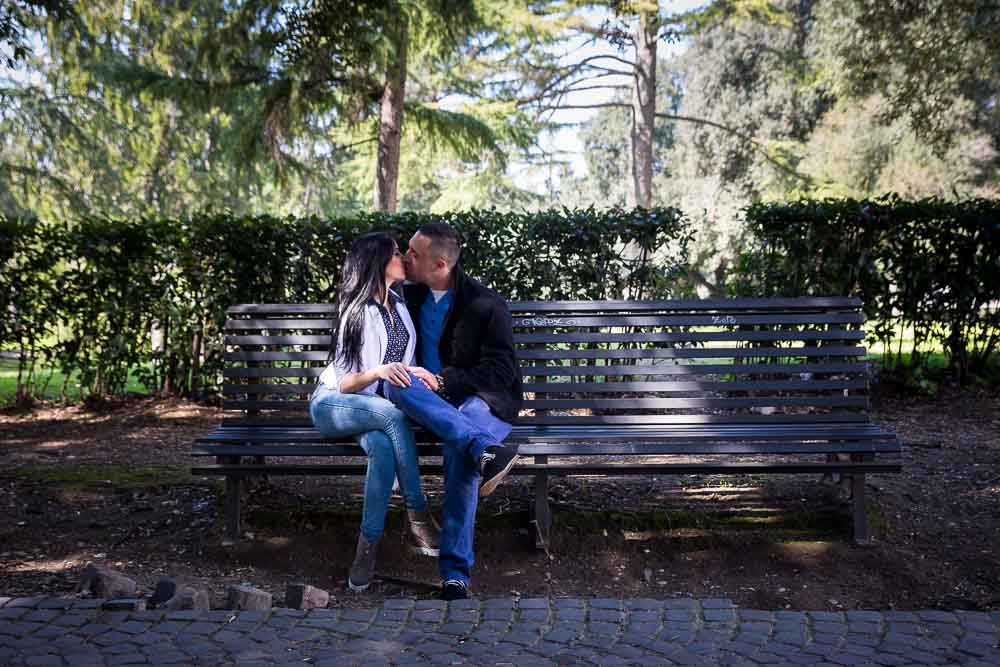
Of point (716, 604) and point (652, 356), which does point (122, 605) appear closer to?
point (716, 604)

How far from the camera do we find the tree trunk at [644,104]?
67.4 feet

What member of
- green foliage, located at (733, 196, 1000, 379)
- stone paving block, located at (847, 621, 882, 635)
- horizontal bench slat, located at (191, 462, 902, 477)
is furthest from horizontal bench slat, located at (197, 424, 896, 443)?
green foliage, located at (733, 196, 1000, 379)

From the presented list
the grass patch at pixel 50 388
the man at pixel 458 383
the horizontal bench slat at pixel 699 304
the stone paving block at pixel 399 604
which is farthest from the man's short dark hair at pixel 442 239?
the grass patch at pixel 50 388

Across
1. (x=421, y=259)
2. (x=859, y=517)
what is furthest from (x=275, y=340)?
(x=859, y=517)

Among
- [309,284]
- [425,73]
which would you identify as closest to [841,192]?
[425,73]

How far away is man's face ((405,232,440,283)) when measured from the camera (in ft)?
15.0

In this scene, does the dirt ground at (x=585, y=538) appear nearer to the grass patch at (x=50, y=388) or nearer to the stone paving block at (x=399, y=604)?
the stone paving block at (x=399, y=604)

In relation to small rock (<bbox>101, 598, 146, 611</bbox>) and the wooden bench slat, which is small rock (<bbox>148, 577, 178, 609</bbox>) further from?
the wooden bench slat

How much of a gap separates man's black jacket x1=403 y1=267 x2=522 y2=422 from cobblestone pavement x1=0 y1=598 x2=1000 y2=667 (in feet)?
3.64

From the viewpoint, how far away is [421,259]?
461 cm

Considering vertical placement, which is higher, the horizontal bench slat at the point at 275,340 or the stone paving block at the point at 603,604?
the horizontal bench slat at the point at 275,340

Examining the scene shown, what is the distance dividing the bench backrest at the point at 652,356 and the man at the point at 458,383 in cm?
57

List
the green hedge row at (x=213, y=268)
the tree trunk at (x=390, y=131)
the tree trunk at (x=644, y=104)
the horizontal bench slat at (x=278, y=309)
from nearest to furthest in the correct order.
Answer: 1. the horizontal bench slat at (x=278, y=309)
2. the green hedge row at (x=213, y=268)
3. the tree trunk at (x=390, y=131)
4. the tree trunk at (x=644, y=104)

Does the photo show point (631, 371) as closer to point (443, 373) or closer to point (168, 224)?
point (443, 373)
